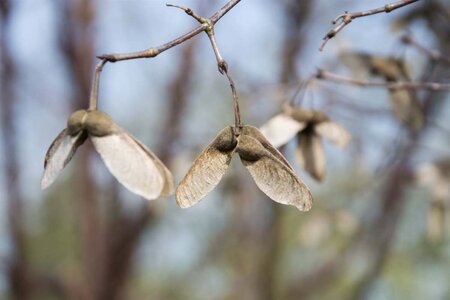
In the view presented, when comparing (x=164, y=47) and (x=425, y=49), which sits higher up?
(x=164, y=47)

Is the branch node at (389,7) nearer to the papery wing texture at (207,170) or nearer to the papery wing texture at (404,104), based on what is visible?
the papery wing texture at (207,170)

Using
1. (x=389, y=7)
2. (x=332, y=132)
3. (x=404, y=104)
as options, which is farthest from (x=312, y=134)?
(x=389, y=7)

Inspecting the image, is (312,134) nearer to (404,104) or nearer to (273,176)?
(404,104)

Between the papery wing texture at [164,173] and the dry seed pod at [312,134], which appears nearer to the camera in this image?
the papery wing texture at [164,173]

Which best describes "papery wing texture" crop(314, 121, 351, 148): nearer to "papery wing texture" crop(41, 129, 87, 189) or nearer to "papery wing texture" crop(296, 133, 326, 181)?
"papery wing texture" crop(296, 133, 326, 181)

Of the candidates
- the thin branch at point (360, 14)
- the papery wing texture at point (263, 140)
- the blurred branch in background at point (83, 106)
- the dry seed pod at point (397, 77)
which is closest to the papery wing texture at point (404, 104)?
the dry seed pod at point (397, 77)

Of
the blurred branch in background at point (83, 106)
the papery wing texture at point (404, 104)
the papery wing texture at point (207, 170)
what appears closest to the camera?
the papery wing texture at point (207, 170)

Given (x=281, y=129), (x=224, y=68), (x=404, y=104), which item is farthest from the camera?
(x=404, y=104)
